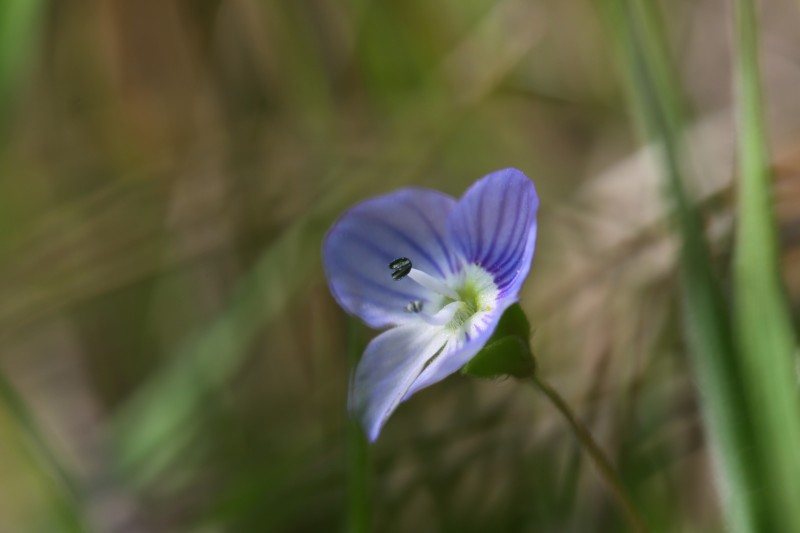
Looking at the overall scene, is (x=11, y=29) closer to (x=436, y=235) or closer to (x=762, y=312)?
(x=436, y=235)

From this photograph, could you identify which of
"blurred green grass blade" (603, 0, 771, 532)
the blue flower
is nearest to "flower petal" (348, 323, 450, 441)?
the blue flower

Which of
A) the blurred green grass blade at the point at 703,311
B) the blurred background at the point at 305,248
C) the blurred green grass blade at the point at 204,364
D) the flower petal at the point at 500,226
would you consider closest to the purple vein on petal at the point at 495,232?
the flower petal at the point at 500,226

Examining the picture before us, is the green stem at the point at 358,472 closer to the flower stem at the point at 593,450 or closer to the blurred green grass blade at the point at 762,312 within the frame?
the flower stem at the point at 593,450

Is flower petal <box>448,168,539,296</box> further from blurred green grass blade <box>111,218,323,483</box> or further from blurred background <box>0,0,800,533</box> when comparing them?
blurred green grass blade <box>111,218,323,483</box>

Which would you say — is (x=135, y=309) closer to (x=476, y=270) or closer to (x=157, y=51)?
(x=157, y=51)

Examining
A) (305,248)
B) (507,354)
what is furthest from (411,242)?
(305,248)

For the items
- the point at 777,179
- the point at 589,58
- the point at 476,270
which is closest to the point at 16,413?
the point at 476,270

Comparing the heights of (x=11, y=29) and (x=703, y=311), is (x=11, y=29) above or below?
above
